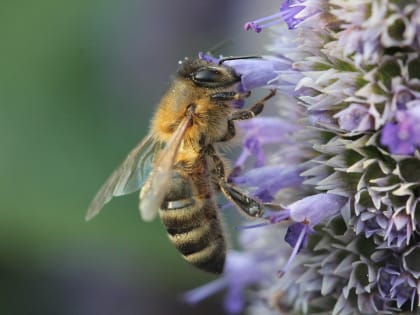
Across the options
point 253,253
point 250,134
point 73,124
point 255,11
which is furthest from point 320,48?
point 255,11

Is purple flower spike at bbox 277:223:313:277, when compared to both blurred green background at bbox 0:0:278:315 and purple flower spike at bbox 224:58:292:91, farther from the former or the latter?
blurred green background at bbox 0:0:278:315

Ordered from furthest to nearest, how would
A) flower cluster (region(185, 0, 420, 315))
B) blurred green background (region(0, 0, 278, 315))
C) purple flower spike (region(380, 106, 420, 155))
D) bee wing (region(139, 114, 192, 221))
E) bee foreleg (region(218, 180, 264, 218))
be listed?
blurred green background (region(0, 0, 278, 315)) < bee foreleg (region(218, 180, 264, 218)) < bee wing (region(139, 114, 192, 221)) < flower cluster (region(185, 0, 420, 315)) < purple flower spike (region(380, 106, 420, 155))

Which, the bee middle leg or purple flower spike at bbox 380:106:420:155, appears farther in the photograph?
the bee middle leg

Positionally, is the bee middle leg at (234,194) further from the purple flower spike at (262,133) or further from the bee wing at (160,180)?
the bee wing at (160,180)

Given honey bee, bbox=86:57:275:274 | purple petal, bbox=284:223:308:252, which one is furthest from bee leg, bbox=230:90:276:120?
purple petal, bbox=284:223:308:252

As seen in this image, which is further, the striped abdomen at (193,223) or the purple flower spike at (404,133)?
the striped abdomen at (193,223)

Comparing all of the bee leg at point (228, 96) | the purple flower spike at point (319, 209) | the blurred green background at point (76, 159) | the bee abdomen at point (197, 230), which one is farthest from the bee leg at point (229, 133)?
the blurred green background at point (76, 159)
